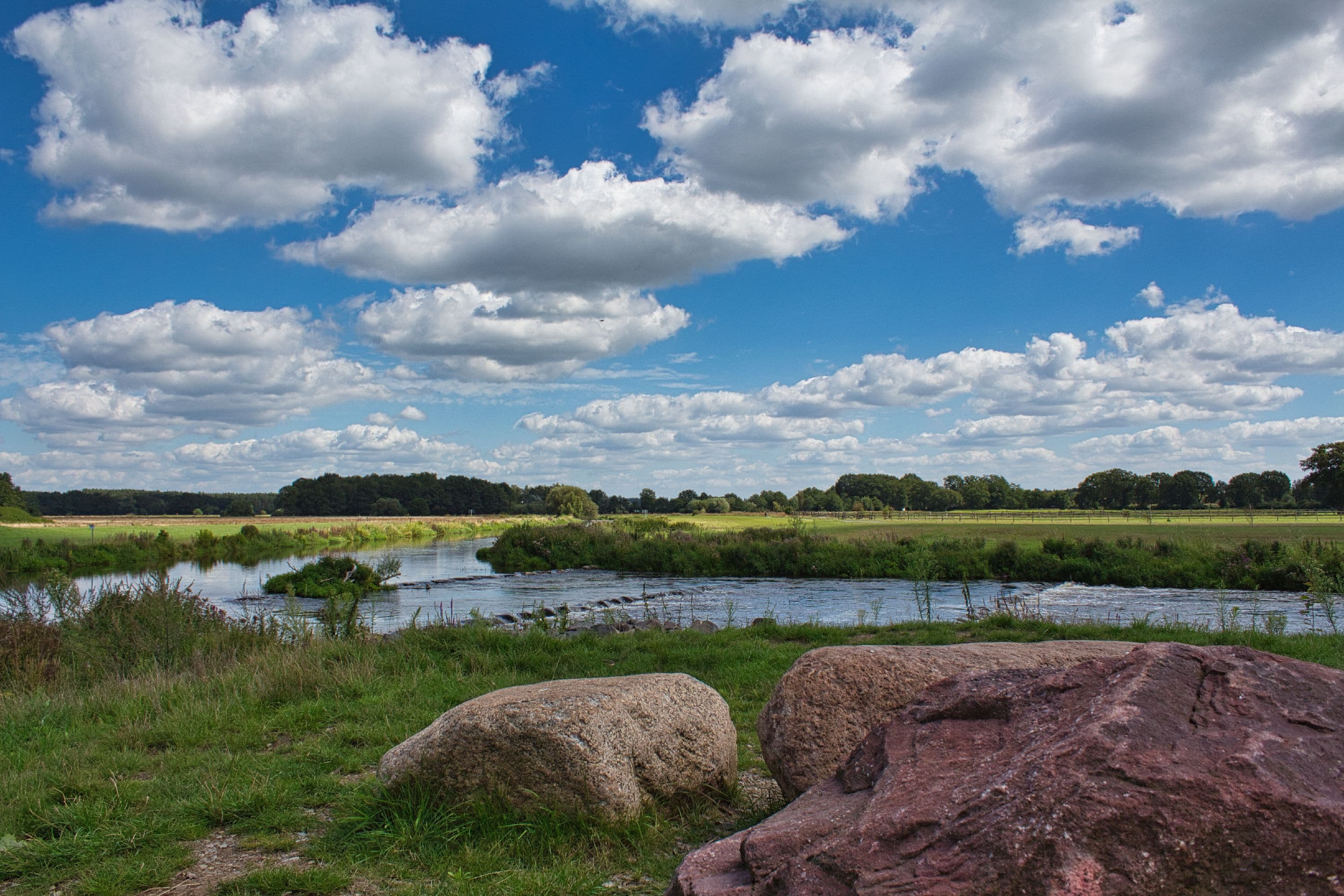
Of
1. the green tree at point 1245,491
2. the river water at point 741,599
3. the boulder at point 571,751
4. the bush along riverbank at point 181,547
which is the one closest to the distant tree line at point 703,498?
the green tree at point 1245,491


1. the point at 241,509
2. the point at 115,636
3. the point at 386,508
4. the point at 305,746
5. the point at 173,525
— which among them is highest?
the point at 241,509

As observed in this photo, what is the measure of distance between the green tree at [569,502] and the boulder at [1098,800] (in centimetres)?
9365

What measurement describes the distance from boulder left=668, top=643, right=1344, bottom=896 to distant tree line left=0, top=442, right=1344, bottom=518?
103 m

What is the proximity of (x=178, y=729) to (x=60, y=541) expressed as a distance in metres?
53.7

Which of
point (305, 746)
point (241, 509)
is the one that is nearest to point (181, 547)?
point (305, 746)

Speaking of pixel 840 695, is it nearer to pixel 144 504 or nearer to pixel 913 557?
pixel 913 557

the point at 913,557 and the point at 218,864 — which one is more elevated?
the point at 913,557

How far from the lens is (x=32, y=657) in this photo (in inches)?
491

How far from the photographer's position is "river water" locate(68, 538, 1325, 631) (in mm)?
21844

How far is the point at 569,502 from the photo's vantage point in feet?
350

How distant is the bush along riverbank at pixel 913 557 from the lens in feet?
99.2

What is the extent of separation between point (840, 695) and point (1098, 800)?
344cm

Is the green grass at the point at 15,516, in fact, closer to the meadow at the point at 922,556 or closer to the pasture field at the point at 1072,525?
the meadow at the point at 922,556

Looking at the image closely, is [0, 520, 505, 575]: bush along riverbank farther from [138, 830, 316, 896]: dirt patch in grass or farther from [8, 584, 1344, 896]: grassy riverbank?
[138, 830, 316, 896]: dirt patch in grass
